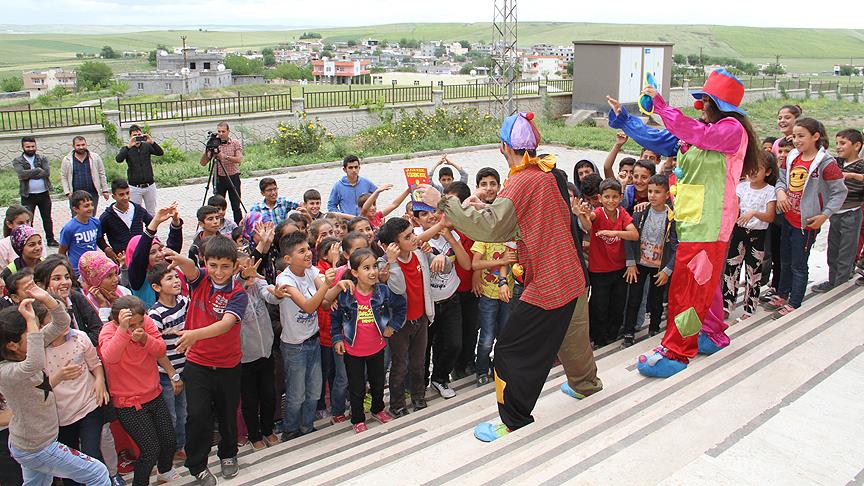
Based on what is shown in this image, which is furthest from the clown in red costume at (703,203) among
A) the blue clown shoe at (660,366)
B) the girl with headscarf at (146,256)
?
the girl with headscarf at (146,256)

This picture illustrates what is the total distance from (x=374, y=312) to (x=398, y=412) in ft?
2.62

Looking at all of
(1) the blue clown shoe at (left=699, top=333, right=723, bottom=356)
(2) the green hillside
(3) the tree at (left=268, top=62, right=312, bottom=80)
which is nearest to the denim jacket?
(1) the blue clown shoe at (left=699, top=333, right=723, bottom=356)

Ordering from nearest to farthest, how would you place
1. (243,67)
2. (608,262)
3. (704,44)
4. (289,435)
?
1. (289,435)
2. (608,262)
3. (243,67)
4. (704,44)

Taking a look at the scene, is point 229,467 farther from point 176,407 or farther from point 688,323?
point 688,323

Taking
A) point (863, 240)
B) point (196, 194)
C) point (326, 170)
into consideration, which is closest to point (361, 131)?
point (326, 170)

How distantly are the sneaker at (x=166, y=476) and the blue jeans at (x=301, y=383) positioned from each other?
75 cm

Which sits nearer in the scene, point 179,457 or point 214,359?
point 214,359

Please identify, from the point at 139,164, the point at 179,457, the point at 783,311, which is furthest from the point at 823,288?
the point at 139,164

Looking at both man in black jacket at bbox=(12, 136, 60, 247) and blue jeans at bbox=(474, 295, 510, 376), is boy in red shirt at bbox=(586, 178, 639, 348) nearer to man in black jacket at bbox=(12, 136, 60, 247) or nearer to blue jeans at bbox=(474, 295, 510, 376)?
blue jeans at bbox=(474, 295, 510, 376)

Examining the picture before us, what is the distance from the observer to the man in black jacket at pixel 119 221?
20.8 ft

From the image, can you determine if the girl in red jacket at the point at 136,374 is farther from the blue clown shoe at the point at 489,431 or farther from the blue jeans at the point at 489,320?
the blue jeans at the point at 489,320

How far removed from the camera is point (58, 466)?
11.8 ft

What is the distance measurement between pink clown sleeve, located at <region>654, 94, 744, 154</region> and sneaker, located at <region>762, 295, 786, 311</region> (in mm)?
2228

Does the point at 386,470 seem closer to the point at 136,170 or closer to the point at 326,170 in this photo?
the point at 136,170
